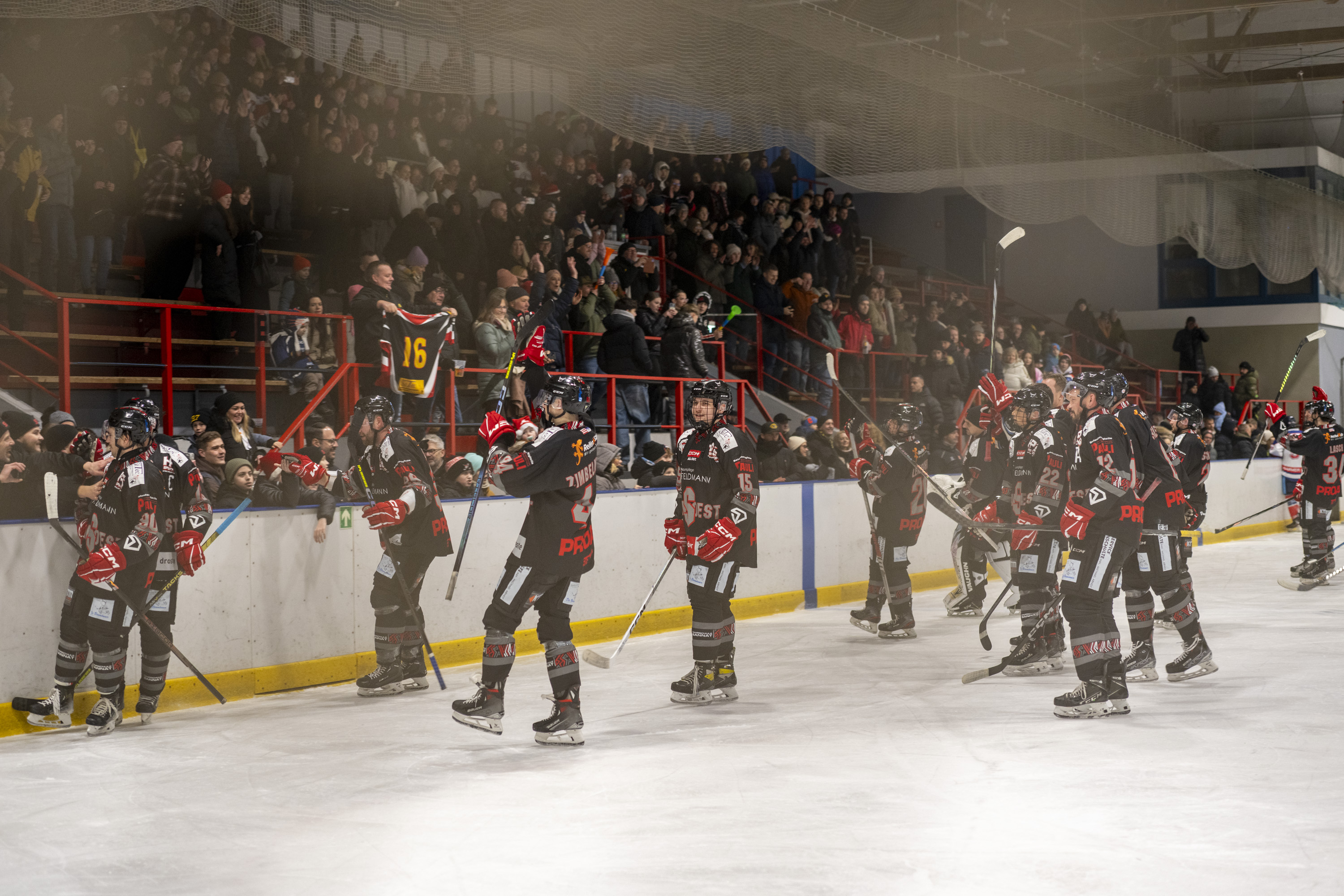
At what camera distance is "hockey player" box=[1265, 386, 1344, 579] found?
1280cm

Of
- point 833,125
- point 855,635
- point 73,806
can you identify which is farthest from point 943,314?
point 73,806

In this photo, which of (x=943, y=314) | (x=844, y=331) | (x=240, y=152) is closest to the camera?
(x=240, y=152)

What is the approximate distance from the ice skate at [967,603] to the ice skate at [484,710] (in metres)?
5.64

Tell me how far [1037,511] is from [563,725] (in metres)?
3.19

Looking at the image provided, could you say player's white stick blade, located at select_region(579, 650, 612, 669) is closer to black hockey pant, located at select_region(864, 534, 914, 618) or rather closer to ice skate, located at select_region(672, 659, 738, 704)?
ice skate, located at select_region(672, 659, 738, 704)

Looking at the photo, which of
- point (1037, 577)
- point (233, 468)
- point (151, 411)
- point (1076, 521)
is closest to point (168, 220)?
point (233, 468)

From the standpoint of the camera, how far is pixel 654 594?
10.9 meters

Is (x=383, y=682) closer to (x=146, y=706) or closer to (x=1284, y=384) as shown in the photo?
(x=146, y=706)

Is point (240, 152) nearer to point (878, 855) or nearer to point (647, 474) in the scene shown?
point (647, 474)

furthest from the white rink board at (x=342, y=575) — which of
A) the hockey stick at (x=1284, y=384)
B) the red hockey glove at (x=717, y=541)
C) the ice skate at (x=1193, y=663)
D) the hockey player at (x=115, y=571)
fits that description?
the hockey stick at (x=1284, y=384)

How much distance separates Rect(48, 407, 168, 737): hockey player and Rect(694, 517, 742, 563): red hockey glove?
2.82 m

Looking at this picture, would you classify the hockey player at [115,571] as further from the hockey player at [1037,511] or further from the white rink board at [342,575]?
the hockey player at [1037,511]

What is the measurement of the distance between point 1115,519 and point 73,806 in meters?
5.01

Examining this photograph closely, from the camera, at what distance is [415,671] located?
8180mm
